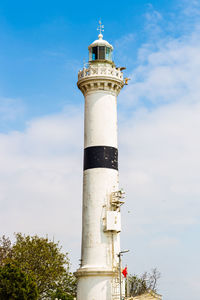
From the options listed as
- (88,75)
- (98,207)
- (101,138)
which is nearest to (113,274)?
(98,207)

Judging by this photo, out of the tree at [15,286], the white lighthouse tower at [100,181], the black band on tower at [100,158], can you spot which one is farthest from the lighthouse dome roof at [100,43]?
the tree at [15,286]

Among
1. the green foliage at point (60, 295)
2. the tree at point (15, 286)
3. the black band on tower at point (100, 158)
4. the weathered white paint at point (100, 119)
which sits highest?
the weathered white paint at point (100, 119)

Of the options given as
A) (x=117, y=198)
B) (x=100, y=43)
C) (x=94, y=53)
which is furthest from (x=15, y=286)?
(x=100, y=43)

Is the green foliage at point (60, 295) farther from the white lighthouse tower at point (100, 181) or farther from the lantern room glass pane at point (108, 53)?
the lantern room glass pane at point (108, 53)

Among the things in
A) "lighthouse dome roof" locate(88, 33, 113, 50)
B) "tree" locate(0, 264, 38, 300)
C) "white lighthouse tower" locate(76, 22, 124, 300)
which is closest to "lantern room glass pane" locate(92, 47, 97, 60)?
"white lighthouse tower" locate(76, 22, 124, 300)

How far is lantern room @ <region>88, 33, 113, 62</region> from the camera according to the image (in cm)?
4372

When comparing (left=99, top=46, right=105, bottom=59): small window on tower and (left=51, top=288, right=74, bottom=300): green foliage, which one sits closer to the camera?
(left=99, top=46, right=105, bottom=59): small window on tower

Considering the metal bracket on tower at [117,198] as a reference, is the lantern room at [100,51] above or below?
above

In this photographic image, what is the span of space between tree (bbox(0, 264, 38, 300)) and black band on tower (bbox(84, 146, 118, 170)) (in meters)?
10.5

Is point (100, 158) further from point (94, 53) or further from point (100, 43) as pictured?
point (100, 43)

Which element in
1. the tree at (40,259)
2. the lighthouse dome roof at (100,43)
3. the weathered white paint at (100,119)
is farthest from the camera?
→ the tree at (40,259)

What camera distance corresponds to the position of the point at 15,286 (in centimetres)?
3912

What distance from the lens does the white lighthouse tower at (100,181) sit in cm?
3738

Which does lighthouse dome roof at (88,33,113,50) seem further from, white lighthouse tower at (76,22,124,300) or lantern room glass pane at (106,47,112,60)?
lantern room glass pane at (106,47,112,60)
